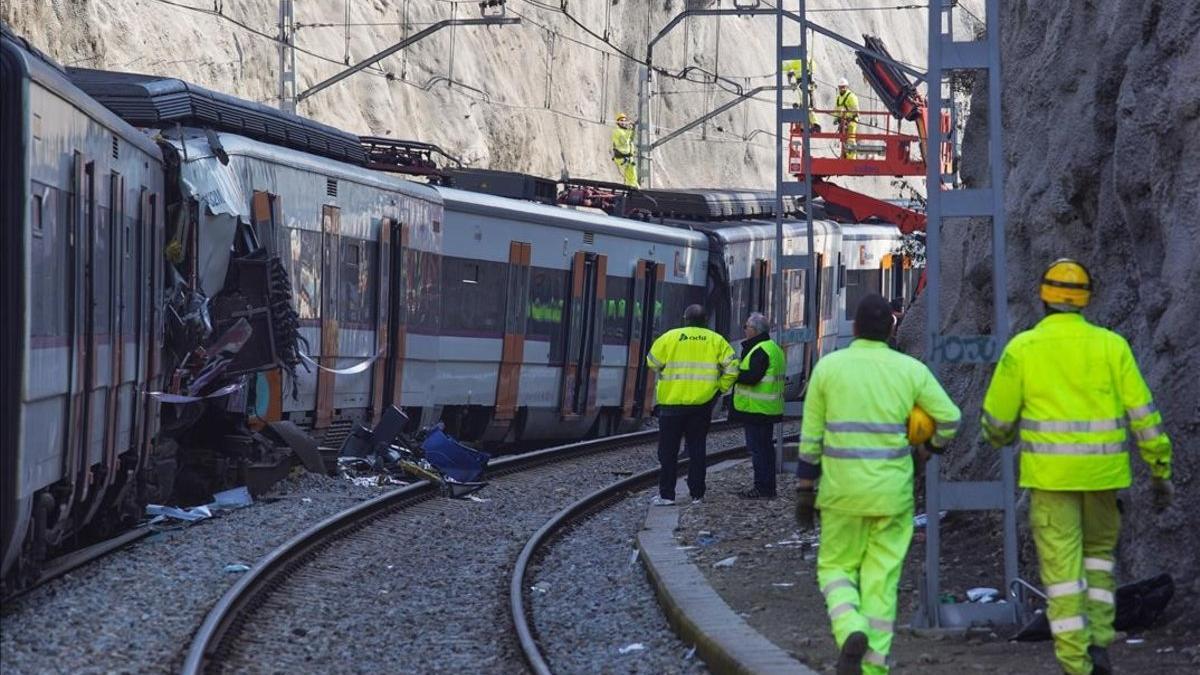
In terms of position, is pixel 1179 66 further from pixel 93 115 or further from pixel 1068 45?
pixel 93 115

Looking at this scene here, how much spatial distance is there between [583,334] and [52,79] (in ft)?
54.8

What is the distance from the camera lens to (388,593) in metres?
12.9

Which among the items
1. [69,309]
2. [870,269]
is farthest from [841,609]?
[870,269]

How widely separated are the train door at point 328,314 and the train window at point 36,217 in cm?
968

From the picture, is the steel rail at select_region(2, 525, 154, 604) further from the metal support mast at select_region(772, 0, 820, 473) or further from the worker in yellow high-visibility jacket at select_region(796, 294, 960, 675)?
the metal support mast at select_region(772, 0, 820, 473)

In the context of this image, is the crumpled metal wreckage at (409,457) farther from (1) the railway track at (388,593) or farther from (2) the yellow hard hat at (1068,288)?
(2) the yellow hard hat at (1068,288)

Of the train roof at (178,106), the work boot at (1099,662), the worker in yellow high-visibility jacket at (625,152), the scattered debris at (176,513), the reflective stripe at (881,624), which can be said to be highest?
the worker in yellow high-visibility jacket at (625,152)

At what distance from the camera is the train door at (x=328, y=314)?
19.8 m

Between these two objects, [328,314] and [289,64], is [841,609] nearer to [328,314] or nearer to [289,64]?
[328,314]

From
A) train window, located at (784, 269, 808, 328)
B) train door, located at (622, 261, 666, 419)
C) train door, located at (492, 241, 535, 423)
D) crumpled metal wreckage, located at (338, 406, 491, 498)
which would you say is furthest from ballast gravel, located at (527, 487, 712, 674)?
train window, located at (784, 269, 808, 328)

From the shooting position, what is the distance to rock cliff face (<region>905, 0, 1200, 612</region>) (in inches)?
391

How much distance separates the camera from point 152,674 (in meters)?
9.35

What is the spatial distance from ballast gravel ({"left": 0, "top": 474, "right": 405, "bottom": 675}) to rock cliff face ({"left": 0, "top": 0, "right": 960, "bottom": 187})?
2238cm

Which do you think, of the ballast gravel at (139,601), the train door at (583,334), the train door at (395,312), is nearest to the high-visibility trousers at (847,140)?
the train door at (583,334)
